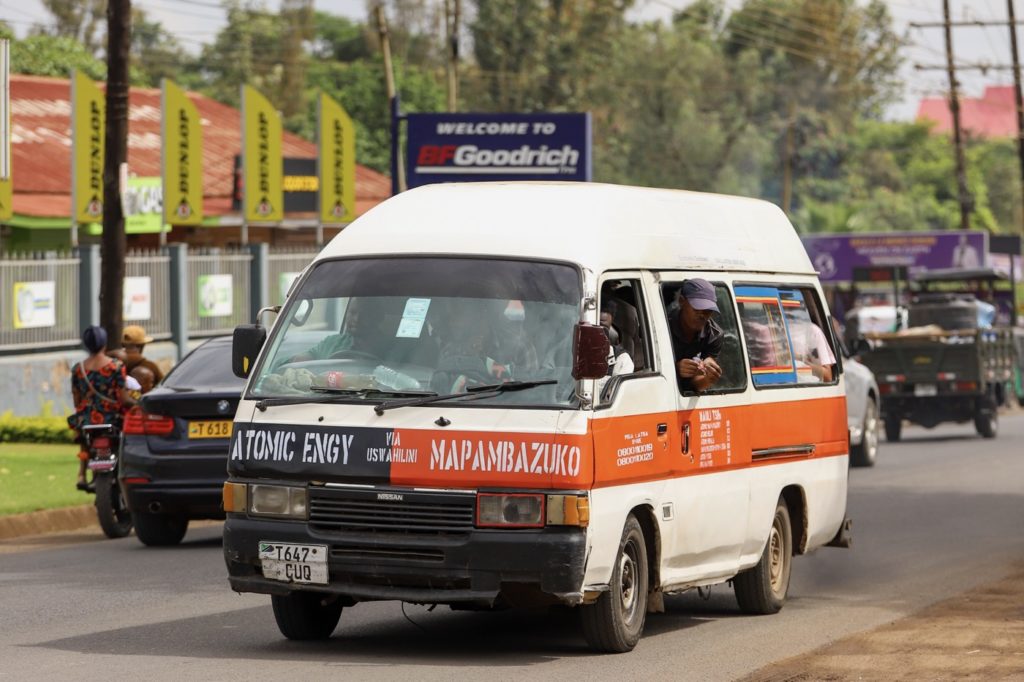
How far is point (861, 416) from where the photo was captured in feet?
78.6

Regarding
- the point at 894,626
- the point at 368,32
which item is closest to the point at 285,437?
the point at 894,626

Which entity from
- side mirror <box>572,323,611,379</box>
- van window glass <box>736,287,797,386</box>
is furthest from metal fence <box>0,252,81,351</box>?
side mirror <box>572,323,611,379</box>

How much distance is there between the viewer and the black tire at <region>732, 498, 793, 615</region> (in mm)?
10930

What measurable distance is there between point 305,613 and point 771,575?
9.89 ft

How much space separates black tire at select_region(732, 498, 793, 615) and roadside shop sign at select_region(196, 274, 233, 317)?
22414 millimetres

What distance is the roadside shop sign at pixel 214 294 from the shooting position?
32719 millimetres

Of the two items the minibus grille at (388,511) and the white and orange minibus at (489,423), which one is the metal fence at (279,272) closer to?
the white and orange minibus at (489,423)

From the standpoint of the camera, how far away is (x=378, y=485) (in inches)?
343

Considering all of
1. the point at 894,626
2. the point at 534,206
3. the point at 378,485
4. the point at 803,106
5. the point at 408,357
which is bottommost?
the point at 894,626

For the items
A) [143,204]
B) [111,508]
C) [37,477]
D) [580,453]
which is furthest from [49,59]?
[580,453]

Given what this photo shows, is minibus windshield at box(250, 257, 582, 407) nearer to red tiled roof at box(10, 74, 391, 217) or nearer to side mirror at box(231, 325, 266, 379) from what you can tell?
side mirror at box(231, 325, 266, 379)

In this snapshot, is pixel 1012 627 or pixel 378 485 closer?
pixel 378 485

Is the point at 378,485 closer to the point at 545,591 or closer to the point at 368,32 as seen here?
the point at 545,591

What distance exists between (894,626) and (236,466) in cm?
383
